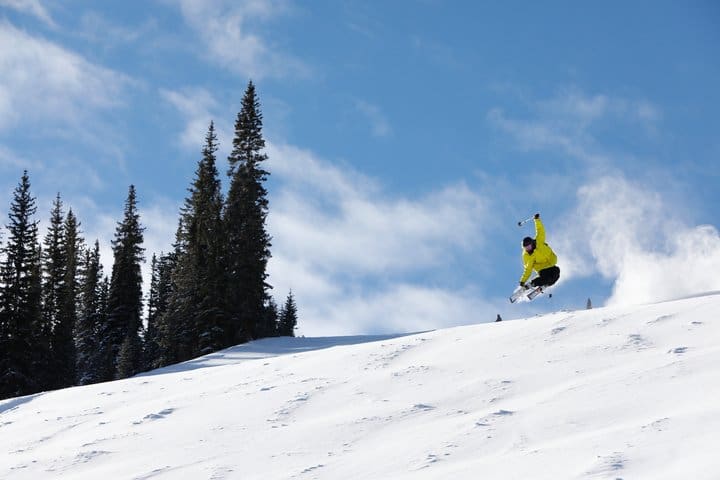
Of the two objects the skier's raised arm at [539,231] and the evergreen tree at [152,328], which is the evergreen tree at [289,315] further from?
A: the skier's raised arm at [539,231]

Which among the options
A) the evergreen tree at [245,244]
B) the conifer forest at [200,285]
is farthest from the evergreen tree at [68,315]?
the evergreen tree at [245,244]

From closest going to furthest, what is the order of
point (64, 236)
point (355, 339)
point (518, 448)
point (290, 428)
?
1. point (518, 448)
2. point (290, 428)
3. point (355, 339)
4. point (64, 236)

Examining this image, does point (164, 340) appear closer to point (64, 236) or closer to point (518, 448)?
point (64, 236)

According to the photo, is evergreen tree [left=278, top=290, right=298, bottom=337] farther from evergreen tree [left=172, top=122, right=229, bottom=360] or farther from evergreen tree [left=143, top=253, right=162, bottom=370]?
evergreen tree [left=172, top=122, right=229, bottom=360]

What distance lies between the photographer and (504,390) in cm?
1294

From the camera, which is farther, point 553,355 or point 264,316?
point 264,316

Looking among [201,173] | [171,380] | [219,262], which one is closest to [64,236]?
[201,173]

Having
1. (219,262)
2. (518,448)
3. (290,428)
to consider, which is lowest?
(518,448)

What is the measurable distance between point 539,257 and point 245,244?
27486 mm

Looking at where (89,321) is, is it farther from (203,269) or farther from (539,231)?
(539,231)

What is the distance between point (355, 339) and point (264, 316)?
624 inches

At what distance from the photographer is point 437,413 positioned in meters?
12.4

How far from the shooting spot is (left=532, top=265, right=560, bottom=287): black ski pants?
20656 mm

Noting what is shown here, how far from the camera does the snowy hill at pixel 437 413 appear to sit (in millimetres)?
Answer: 9938
